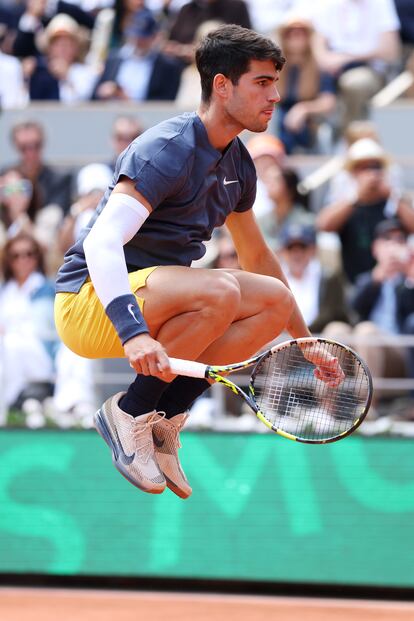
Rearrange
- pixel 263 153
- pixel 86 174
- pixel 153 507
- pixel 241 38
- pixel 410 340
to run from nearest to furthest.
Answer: pixel 241 38, pixel 410 340, pixel 153 507, pixel 263 153, pixel 86 174

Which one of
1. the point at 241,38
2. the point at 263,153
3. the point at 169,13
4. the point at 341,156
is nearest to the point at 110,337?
the point at 241,38

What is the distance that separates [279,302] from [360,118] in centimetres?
597

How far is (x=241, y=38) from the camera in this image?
5.04 metres

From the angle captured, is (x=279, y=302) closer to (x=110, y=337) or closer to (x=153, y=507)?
(x=110, y=337)

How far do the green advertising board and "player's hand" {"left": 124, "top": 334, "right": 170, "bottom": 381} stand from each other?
13.0 feet

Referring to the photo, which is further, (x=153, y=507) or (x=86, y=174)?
(x=86, y=174)

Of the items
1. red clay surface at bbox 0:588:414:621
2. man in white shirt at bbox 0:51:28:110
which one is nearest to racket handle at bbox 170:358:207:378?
red clay surface at bbox 0:588:414:621

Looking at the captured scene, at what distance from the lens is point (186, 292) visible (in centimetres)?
503

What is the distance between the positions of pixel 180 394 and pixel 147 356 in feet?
2.71

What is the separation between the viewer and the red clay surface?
26.5ft

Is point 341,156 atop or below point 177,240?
below

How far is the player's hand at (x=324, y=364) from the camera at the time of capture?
5.24 meters

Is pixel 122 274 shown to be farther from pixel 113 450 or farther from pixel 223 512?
pixel 223 512

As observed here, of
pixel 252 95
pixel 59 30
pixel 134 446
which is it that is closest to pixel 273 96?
pixel 252 95
